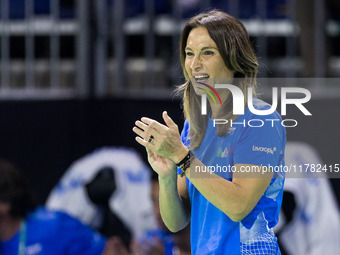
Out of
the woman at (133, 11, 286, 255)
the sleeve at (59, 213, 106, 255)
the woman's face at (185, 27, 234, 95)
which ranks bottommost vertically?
the sleeve at (59, 213, 106, 255)

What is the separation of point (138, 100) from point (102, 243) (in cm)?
111

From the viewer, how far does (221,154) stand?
2.17 m

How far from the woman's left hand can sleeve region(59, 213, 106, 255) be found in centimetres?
272

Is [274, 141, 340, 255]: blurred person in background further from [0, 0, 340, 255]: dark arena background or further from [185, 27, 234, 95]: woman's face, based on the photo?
[185, 27, 234, 95]: woman's face

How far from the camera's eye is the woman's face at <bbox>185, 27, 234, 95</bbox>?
2154 millimetres

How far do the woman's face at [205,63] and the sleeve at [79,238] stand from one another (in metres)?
2.69

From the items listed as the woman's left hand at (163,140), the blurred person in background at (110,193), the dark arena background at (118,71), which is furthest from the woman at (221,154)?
the blurred person in background at (110,193)

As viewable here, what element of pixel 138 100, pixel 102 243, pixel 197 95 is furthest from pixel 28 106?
pixel 197 95

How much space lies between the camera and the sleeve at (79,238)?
459 cm

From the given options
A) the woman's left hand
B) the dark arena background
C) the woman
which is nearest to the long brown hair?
the woman

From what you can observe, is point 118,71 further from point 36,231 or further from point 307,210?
point 307,210

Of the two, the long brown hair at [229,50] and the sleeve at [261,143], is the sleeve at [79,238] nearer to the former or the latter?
the long brown hair at [229,50]

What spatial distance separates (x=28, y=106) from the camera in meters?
4.97

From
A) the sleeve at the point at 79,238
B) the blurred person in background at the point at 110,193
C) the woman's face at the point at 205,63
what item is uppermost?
the woman's face at the point at 205,63
